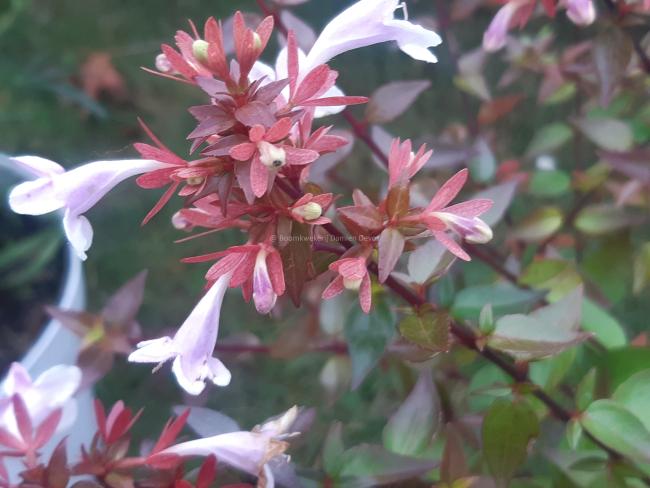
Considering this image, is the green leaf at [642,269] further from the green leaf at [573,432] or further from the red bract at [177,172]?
the red bract at [177,172]

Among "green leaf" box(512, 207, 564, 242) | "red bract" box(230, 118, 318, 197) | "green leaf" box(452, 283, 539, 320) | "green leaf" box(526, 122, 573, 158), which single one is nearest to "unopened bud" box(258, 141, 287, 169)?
"red bract" box(230, 118, 318, 197)

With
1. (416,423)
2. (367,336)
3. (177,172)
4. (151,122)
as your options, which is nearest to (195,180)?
(177,172)

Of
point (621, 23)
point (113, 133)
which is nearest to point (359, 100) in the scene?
point (621, 23)

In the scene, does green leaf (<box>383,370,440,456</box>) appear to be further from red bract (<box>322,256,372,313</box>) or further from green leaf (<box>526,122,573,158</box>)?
green leaf (<box>526,122,573,158</box>)

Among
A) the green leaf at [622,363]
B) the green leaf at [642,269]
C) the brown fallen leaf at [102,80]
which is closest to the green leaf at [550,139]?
the green leaf at [642,269]

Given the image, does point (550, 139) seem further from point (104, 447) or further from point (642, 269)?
point (104, 447)
